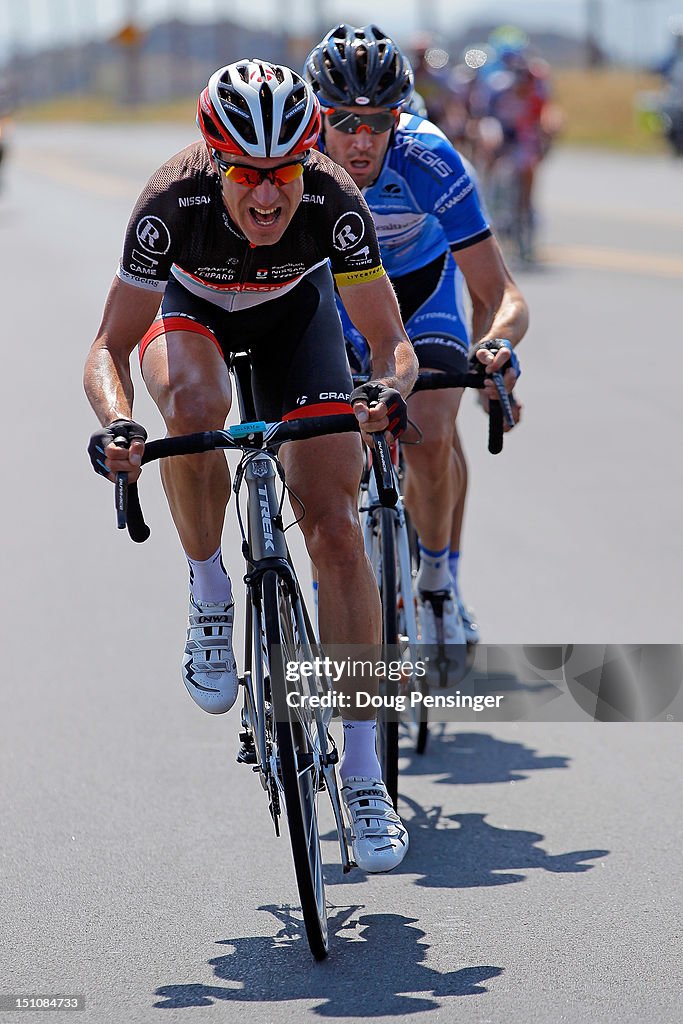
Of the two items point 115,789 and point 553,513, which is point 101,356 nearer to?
point 115,789

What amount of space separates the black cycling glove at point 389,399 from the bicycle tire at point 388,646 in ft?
4.07

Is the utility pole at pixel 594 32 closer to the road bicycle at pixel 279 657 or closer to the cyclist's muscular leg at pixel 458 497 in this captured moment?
the cyclist's muscular leg at pixel 458 497

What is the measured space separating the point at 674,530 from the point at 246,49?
131 meters

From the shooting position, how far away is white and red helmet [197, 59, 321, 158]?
4.27 metres

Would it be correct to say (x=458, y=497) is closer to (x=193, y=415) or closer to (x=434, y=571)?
(x=434, y=571)

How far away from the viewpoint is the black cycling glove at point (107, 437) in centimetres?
399

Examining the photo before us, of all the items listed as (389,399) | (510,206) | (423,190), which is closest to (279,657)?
(389,399)

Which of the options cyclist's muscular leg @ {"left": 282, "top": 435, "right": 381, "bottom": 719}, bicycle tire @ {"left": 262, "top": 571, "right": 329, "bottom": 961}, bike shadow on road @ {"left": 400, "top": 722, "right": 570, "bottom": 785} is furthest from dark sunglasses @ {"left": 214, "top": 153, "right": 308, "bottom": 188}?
bike shadow on road @ {"left": 400, "top": 722, "right": 570, "bottom": 785}

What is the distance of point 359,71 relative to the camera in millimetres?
5586

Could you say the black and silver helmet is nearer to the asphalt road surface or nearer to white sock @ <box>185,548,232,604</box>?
white sock @ <box>185,548,232,604</box>

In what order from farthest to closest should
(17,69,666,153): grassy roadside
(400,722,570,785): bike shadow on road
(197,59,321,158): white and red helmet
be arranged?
1. (17,69,666,153): grassy roadside
2. (400,722,570,785): bike shadow on road
3. (197,59,321,158): white and red helmet

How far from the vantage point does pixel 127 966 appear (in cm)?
417

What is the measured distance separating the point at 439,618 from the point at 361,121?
1.79 m

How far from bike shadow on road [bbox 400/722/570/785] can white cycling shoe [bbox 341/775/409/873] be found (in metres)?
1.02
